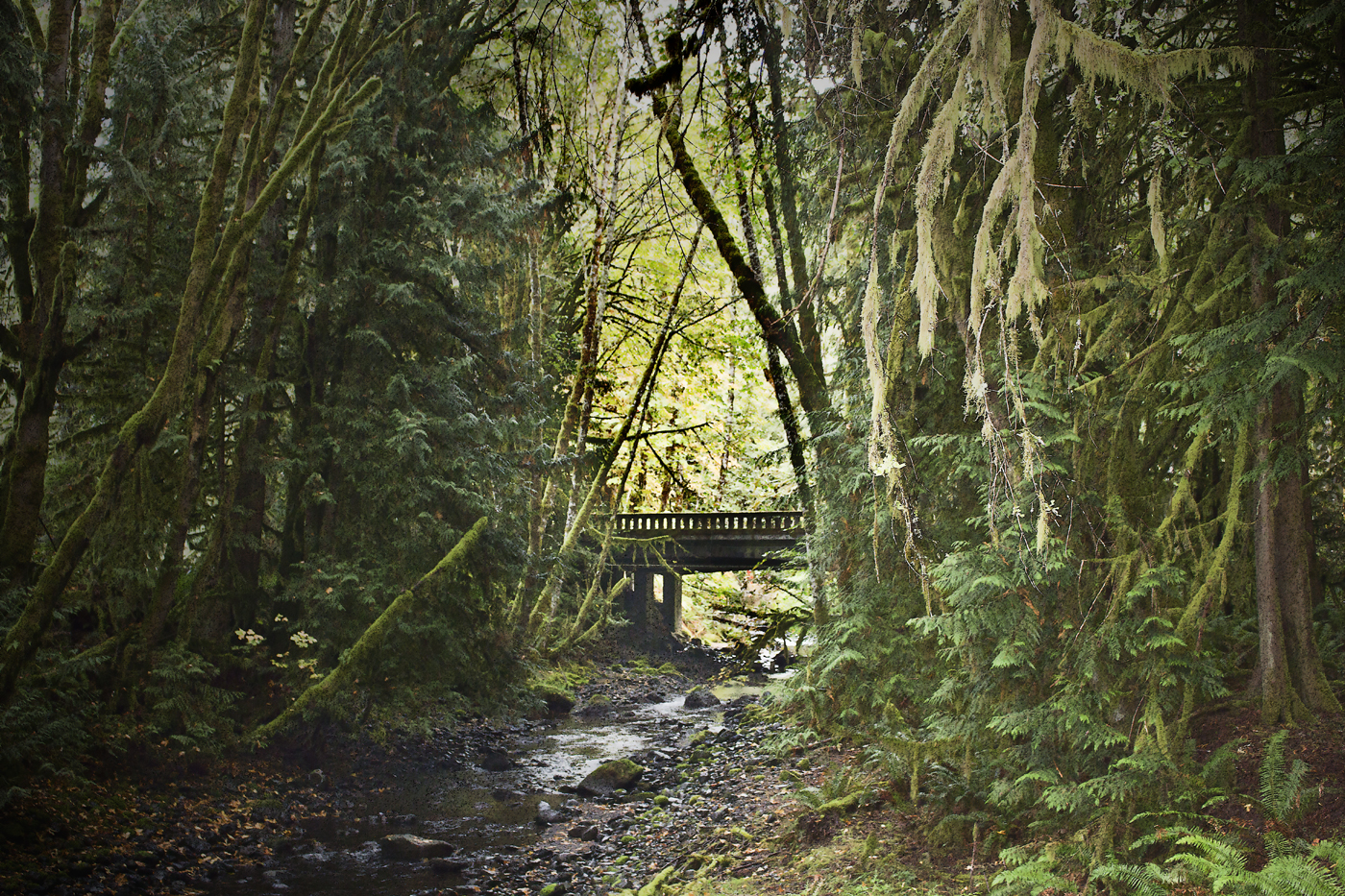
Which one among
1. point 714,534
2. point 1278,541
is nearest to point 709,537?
point 714,534

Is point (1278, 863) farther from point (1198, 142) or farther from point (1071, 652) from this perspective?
point (1198, 142)

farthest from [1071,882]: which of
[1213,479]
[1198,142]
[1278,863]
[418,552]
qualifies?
[418,552]

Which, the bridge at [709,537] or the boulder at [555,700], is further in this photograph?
the bridge at [709,537]

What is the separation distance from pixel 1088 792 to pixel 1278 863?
3.38ft

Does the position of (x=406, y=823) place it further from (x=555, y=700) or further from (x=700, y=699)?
(x=700, y=699)

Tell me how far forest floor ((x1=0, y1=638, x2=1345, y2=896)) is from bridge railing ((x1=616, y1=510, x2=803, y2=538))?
31.7 feet

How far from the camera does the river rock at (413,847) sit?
7531 mm

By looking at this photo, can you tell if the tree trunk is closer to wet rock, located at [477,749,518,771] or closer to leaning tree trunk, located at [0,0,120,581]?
wet rock, located at [477,749,518,771]

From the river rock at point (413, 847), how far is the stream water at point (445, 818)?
87 mm

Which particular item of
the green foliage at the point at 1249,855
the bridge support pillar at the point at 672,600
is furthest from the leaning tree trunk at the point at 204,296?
the bridge support pillar at the point at 672,600

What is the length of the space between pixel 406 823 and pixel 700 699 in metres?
7.95

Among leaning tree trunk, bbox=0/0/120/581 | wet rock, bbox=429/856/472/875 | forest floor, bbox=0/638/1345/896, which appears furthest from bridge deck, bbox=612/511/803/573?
leaning tree trunk, bbox=0/0/120/581

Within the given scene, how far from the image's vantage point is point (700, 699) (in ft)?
50.9

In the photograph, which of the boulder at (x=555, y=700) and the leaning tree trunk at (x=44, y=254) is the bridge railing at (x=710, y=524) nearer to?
the boulder at (x=555, y=700)
